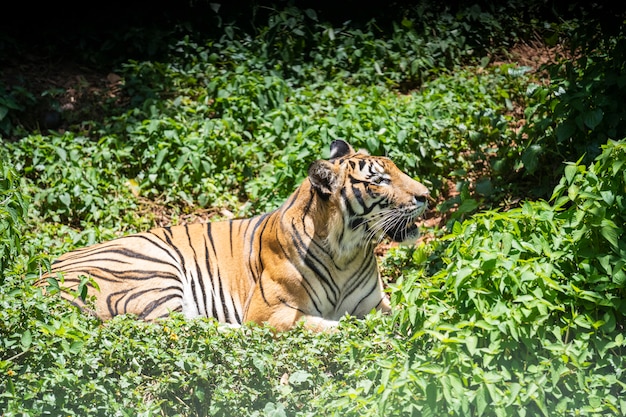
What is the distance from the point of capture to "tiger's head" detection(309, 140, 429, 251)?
16.1ft

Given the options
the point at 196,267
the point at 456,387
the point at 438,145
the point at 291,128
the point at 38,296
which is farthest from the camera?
the point at 291,128

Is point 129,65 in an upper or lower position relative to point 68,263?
upper

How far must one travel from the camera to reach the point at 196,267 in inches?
213

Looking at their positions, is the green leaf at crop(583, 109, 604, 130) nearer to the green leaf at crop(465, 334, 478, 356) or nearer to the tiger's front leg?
the tiger's front leg

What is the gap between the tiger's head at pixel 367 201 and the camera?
16.1 feet

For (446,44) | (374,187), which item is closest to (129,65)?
(446,44)

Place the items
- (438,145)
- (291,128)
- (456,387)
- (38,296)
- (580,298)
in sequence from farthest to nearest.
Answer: (291,128), (438,145), (38,296), (580,298), (456,387)

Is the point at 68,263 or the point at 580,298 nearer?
the point at 580,298

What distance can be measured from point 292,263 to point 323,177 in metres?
0.57

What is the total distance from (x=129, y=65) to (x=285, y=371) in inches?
194

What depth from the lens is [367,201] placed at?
4.98 meters

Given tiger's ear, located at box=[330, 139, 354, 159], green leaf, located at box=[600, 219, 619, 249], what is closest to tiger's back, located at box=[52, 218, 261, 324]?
tiger's ear, located at box=[330, 139, 354, 159]

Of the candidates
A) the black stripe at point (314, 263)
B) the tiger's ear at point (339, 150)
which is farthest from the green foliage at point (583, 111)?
the black stripe at point (314, 263)

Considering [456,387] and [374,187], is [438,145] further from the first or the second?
[456,387]
